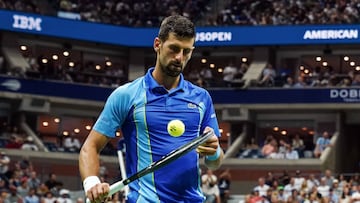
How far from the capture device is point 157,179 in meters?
6.91

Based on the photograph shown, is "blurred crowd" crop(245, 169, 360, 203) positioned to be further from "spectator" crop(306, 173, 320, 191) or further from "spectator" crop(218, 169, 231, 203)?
"spectator" crop(218, 169, 231, 203)

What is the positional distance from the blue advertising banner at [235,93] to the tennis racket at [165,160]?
36376 millimetres

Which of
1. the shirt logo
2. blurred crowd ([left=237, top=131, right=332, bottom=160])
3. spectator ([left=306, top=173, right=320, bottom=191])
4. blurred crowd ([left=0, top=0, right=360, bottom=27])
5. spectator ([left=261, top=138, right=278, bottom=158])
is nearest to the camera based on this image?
the shirt logo

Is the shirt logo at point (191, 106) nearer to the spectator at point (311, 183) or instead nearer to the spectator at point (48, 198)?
the spectator at point (48, 198)

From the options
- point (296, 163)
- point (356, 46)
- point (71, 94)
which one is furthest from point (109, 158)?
point (356, 46)

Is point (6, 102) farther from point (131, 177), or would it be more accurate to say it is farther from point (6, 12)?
point (131, 177)

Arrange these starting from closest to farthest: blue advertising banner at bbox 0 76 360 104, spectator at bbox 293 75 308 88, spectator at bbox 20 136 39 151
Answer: spectator at bbox 20 136 39 151 → blue advertising banner at bbox 0 76 360 104 → spectator at bbox 293 75 308 88

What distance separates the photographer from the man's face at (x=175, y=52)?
6730 mm

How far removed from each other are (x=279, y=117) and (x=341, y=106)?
3.39 metres

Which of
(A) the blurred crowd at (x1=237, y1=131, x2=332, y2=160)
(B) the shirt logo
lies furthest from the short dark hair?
(A) the blurred crowd at (x1=237, y1=131, x2=332, y2=160)

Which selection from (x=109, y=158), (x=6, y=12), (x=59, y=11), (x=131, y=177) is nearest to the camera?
(x=131, y=177)

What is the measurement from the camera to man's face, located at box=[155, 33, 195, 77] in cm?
673

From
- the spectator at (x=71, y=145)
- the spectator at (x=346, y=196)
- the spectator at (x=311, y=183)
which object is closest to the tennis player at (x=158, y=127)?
the spectator at (x=346, y=196)

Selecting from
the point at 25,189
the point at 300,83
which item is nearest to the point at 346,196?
the point at 25,189
